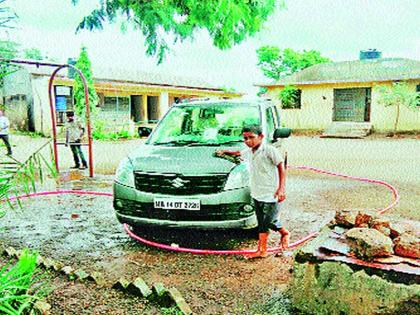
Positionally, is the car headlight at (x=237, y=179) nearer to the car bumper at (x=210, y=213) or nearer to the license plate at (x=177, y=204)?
the car bumper at (x=210, y=213)

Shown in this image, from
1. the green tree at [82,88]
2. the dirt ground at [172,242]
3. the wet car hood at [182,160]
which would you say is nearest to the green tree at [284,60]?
the green tree at [82,88]

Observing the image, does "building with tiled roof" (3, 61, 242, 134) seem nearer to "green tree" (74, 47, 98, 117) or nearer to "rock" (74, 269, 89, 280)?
"green tree" (74, 47, 98, 117)

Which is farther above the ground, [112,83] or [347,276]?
[112,83]

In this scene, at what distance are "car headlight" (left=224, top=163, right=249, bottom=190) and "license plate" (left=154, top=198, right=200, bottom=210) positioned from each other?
0.42 metres

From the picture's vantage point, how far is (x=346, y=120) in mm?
25859

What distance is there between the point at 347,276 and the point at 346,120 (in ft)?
81.2

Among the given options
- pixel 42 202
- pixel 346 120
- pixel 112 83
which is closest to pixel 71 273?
pixel 42 202

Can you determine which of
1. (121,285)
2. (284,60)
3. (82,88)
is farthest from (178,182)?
(284,60)

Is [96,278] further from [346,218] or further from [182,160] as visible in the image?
[346,218]

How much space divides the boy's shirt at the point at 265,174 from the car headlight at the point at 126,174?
1613 mm

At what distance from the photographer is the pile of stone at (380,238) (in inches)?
112

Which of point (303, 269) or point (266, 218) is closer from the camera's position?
point (303, 269)

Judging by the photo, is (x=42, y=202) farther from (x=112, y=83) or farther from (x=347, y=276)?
(x=112, y=83)

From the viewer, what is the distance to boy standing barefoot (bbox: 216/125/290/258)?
4.22 m
